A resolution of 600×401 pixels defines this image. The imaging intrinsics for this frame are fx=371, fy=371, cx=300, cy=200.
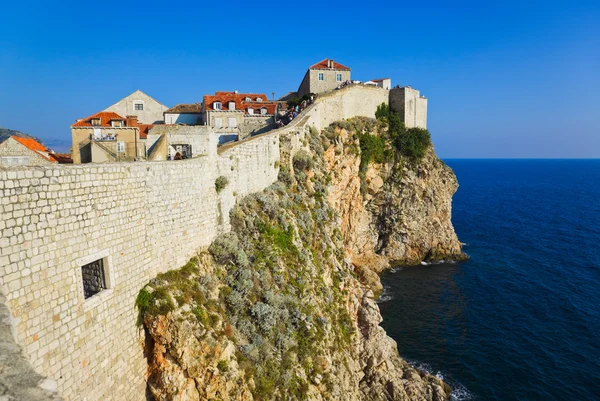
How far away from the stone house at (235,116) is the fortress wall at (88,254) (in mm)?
17396

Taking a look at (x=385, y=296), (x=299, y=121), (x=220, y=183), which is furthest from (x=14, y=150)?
(x=385, y=296)

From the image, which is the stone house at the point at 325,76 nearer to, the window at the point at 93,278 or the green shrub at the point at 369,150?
the green shrub at the point at 369,150

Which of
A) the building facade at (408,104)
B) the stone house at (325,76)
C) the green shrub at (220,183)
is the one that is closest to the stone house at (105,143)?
the green shrub at (220,183)

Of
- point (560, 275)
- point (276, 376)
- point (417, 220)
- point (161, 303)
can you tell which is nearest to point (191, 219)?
point (161, 303)

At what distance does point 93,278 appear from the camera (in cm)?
1069

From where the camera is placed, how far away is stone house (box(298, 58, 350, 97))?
46125mm

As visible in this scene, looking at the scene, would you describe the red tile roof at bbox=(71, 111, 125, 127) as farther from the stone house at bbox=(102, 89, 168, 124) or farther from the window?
the window

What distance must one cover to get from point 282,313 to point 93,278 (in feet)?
26.6

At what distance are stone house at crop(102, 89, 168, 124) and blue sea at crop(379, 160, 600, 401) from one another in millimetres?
27441

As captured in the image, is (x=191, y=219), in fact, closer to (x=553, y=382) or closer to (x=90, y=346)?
(x=90, y=346)

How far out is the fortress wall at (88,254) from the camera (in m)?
8.06

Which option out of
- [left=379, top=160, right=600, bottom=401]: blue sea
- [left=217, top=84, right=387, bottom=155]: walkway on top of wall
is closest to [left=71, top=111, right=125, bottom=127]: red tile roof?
[left=217, top=84, right=387, bottom=155]: walkway on top of wall

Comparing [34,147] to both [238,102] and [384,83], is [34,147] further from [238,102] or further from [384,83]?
→ [384,83]

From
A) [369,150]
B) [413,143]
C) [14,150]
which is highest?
[413,143]
